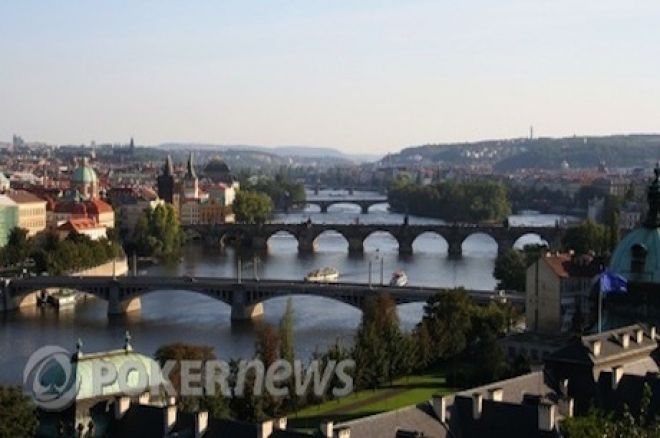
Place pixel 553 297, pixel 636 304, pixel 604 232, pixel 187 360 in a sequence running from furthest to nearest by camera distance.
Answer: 1. pixel 604 232
2. pixel 553 297
3. pixel 187 360
4. pixel 636 304

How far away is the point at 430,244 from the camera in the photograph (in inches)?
3703

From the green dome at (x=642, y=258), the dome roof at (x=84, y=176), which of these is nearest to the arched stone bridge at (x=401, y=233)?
the dome roof at (x=84, y=176)

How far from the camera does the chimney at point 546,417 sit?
18.4 metres

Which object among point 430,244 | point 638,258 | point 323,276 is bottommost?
point 430,244

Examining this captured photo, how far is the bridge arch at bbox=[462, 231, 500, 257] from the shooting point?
279 ft

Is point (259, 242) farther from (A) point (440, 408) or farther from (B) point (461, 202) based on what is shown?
(A) point (440, 408)

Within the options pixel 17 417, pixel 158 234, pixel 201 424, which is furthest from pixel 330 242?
pixel 201 424

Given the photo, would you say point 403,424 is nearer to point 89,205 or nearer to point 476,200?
point 89,205

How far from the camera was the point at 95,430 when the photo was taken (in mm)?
19734

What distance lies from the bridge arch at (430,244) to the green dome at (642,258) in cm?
5383

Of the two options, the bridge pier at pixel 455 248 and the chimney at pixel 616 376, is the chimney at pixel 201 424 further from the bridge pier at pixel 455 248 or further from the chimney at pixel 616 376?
the bridge pier at pixel 455 248

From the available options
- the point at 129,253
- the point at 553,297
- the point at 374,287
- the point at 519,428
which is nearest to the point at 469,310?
the point at 553,297

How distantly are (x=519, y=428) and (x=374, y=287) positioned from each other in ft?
105

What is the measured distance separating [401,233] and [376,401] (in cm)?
5482
